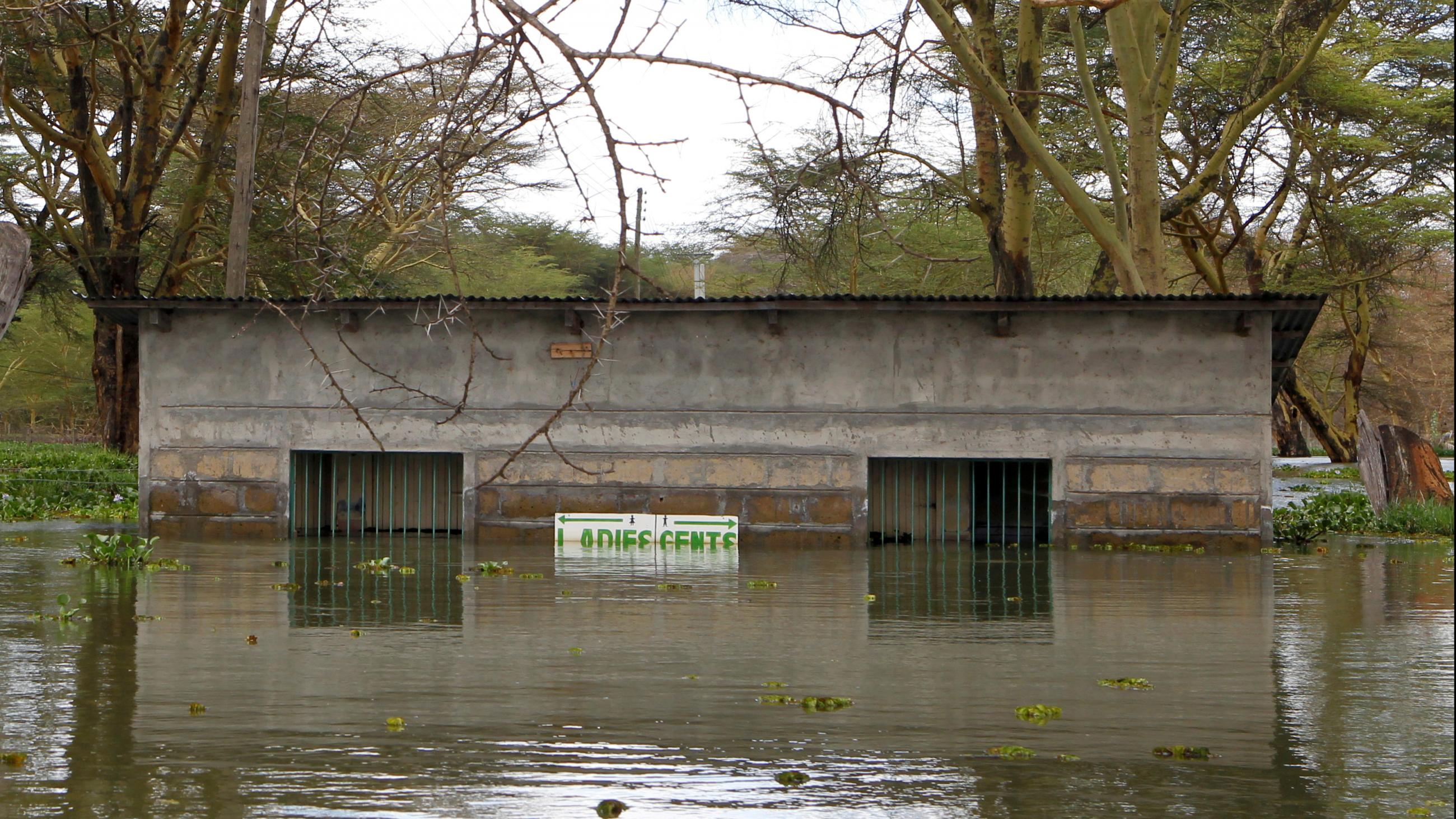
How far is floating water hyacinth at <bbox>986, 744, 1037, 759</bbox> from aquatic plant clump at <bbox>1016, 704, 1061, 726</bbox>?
56cm

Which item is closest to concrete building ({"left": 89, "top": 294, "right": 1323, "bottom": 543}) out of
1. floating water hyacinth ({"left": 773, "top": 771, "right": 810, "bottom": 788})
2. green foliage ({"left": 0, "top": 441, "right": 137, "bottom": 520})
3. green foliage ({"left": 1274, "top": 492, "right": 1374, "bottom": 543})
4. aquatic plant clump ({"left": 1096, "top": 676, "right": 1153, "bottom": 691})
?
green foliage ({"left": 1274, "top": 492, "right": 1374, "bottom": 543})

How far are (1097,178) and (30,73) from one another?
20.7 m

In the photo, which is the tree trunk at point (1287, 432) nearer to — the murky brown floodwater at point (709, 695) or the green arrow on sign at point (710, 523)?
the green arrow on sign at point (710, 523)

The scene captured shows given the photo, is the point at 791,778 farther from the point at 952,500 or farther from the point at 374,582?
the point at 952,500

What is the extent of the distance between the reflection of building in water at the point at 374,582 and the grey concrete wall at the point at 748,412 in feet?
3.83

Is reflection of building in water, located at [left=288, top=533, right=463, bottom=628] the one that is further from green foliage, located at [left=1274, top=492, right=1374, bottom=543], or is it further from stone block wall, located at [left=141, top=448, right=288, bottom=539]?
green foliage, located at [left=1274, top=492, right=1374, bottom=543]

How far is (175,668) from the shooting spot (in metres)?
8.17

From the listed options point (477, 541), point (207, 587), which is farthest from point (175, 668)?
point (477, 541)

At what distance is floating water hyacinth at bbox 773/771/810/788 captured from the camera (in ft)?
18.9

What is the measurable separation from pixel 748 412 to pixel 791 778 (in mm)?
11486

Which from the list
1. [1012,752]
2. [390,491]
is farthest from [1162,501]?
[1012,752]

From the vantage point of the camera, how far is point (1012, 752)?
248 inches

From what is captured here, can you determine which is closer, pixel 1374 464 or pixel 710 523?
pixel 710 523

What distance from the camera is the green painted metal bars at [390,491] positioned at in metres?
19.3
